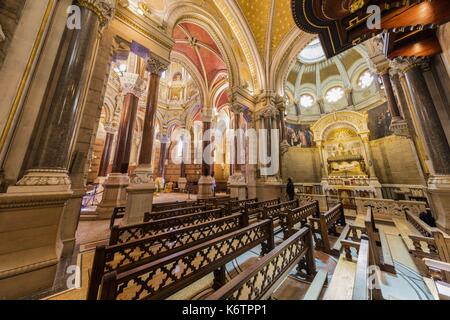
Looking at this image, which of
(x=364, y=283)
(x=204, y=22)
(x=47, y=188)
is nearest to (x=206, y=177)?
(x=47, y=188)

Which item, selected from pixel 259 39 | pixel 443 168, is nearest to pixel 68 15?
pixel 443 168

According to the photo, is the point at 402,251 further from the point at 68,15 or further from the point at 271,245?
the point at 68,15

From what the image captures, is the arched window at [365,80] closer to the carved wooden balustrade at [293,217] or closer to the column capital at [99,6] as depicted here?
the carved wooden balustrade at [293,217]

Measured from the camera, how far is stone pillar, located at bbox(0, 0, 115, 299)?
1.60 meters

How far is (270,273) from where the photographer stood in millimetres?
2232

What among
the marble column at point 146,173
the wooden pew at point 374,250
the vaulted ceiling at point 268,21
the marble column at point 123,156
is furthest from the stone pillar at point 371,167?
the marble column at point 123,156

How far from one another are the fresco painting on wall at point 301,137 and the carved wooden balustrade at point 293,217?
33.7ft

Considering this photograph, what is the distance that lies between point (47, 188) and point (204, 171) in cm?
687

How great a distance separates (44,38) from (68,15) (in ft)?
2.10

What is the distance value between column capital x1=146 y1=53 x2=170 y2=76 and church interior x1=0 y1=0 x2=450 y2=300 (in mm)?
58

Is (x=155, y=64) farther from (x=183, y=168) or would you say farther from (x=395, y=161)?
(x=395, y=161)

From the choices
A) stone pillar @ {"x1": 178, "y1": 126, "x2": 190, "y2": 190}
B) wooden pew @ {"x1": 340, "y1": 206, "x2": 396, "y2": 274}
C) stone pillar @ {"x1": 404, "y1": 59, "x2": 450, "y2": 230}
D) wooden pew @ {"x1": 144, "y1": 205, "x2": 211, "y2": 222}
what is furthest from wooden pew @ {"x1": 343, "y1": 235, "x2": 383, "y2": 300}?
stone pillar @ {"x1": 178, "y1": 126, "x2": 190, "y2": 190}

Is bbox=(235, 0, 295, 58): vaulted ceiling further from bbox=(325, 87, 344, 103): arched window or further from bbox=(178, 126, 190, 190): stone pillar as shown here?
bbox=(325, 87, 344, 103): arched window

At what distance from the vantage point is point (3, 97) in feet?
5.81
